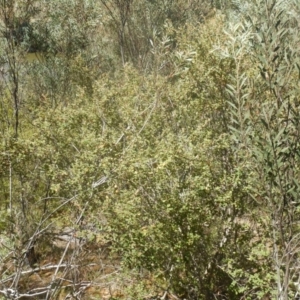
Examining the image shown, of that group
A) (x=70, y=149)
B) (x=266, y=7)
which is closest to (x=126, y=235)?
(x=70, y=149)

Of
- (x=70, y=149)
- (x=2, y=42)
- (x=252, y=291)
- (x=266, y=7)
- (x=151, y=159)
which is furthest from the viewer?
(x=2, y=42)

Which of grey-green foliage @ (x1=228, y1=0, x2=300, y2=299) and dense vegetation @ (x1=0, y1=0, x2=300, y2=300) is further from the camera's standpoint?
dense vegetation @ (x1=0, y1=0, x2=300, y2=300)

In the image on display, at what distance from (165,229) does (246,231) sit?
1062mm

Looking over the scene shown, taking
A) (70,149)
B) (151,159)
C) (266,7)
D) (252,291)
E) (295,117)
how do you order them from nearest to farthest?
(266,7) < (295,117) < (151,159) < (252,291) < (70,149)

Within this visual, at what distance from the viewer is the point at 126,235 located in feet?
16.1

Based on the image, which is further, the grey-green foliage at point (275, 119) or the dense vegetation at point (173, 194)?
the dense vegetation at point (173, 194)

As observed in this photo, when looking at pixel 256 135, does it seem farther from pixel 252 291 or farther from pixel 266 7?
pixel 252 291

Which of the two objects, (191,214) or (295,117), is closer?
(295,117)

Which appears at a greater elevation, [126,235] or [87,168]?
[87,168]

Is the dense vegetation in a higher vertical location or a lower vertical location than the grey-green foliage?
lower

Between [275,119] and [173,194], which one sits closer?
[275,119]

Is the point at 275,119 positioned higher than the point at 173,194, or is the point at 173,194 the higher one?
the point at 275,119

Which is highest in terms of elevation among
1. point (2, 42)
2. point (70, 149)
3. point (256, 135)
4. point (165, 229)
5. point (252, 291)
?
point (2, 42)

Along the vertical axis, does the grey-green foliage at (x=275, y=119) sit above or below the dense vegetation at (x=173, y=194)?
above
